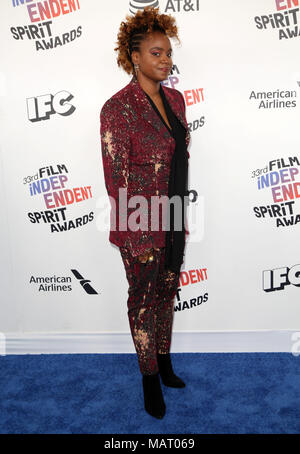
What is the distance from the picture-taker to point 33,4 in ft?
7.52

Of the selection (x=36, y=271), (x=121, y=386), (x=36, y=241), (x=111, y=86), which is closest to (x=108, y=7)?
(x=111, y=86)

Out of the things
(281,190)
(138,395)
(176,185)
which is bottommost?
(138,395)

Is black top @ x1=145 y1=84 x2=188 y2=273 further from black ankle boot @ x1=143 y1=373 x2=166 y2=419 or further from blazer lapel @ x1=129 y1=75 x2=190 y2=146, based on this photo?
black ankle boot @ x1=143 y1=373 x2=166 y2=419

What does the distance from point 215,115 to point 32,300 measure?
1.73 meters

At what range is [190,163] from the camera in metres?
2.39

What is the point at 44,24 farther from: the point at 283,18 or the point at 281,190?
the point at 281,190

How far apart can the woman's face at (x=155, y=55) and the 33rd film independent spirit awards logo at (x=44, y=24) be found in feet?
2.17

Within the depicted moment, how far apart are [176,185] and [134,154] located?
0.96 ft

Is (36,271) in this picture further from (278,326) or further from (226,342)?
(278,326)

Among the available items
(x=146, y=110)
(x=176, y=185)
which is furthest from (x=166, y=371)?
(x=146, y=110)

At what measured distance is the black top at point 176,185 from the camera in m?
1.94

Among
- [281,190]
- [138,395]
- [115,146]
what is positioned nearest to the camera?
[115,146]

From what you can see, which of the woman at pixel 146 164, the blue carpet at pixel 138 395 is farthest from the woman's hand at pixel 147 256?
the blue carpet at pixel 138 395

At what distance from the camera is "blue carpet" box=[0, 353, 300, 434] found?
74.4 inches
